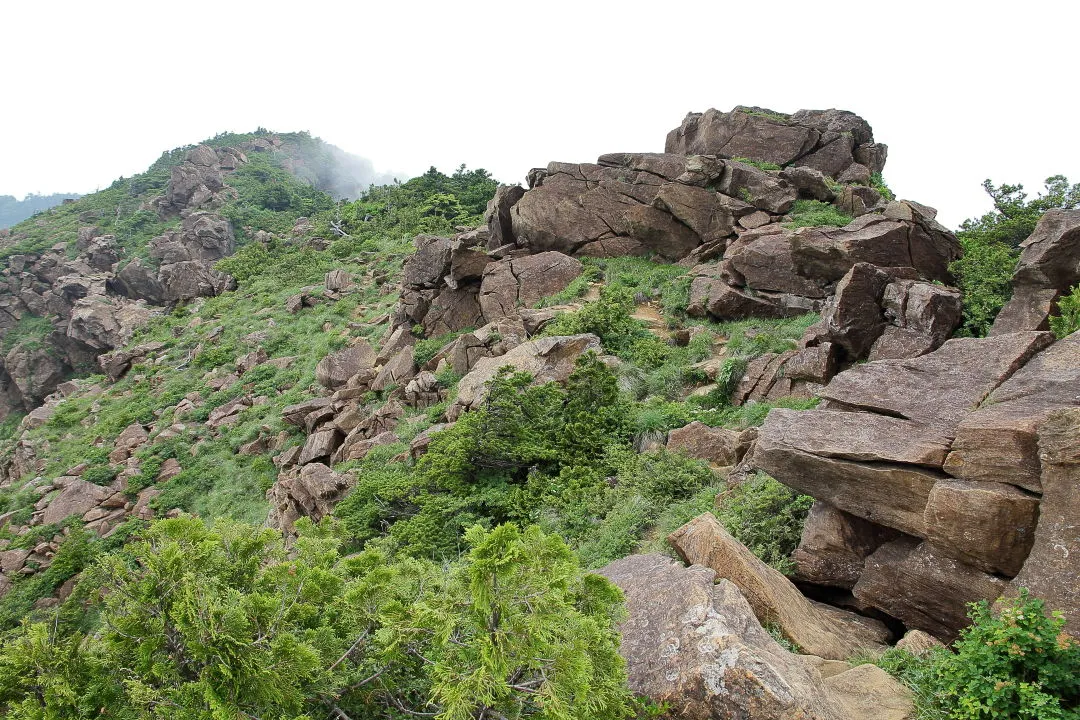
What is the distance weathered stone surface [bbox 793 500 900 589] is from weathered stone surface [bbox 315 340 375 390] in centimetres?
1700

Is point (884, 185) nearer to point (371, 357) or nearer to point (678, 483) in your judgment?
point (678, 483)

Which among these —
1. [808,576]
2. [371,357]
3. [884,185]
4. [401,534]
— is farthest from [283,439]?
[884,185]

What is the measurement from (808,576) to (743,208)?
15.8 meters

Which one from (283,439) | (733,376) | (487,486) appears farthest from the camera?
(283,439)

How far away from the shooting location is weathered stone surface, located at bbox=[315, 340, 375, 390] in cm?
1981

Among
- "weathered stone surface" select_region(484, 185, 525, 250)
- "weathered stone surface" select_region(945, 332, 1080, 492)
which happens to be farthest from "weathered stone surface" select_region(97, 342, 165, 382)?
"weathered stone surface" select_region(945, 332, 1080, 492)

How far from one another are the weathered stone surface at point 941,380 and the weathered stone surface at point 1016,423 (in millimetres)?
304

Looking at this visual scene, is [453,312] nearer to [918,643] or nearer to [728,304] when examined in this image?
[728,304]

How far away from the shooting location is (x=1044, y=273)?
9.02 metres

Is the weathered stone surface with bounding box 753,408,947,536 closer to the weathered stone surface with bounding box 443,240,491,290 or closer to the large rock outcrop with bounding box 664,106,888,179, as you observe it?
the weathered stone surface with bounding box 443,240,491,290

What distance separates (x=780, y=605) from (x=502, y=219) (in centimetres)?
1913

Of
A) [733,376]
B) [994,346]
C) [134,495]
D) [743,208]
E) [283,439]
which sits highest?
[743,208]

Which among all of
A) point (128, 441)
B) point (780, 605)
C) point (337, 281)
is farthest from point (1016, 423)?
point (337, 281)

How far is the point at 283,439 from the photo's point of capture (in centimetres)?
1767
